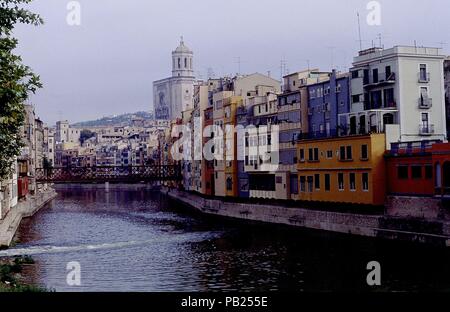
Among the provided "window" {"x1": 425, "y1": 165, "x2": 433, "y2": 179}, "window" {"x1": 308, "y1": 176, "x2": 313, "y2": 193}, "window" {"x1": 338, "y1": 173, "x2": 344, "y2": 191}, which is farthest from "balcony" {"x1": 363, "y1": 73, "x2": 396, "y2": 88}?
"window" {"x1": 425, "y1": 165, "x2": 433, "y2": 179}

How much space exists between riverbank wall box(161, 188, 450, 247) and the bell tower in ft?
271

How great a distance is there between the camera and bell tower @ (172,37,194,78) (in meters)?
150

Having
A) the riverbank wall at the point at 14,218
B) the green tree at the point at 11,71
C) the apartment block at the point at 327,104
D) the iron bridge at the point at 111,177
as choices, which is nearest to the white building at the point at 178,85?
the iron bridge at the point at 111,177

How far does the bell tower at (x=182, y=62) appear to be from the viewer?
14975 cm

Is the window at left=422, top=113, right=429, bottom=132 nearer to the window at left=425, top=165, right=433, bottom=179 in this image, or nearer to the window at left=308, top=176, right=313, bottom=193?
the window at left=425, top=165, right=433, bottom=179

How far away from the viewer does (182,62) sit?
6053 inches

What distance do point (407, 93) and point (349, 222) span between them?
12.7m

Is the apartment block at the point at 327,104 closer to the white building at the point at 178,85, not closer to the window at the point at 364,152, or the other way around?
the window at the point at 364,152

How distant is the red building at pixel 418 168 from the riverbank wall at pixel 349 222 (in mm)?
2726
